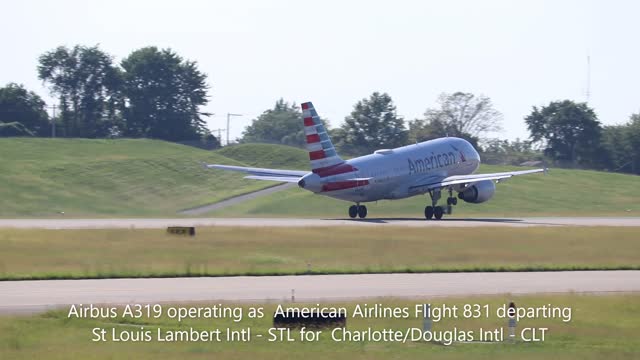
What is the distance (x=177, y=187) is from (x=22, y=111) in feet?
189

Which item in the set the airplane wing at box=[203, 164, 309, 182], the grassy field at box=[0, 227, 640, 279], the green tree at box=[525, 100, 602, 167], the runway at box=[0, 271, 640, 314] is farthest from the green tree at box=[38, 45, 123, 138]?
the runway at box=[0, 271, 640, 314]

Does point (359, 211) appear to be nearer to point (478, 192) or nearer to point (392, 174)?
point (392, 174)

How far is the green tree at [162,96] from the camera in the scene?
168000 mm

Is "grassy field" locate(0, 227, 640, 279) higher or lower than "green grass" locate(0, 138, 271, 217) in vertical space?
lower

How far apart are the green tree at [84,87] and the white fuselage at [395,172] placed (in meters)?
93.5

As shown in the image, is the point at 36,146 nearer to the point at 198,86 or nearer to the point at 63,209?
the point at 63,209

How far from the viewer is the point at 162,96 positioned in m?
172

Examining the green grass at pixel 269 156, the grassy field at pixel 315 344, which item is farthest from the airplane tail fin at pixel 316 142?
the green grass at pixel 269 156

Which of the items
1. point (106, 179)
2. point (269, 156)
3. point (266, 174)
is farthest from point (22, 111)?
point (266, 174)

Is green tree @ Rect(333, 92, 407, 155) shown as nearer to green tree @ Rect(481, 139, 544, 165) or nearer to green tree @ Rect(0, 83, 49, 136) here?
green tree @ Rect(481, 139, 544, 165)

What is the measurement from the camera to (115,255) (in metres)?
45.4

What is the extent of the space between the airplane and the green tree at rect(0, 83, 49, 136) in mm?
82207

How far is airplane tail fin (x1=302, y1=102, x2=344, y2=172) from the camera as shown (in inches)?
2714

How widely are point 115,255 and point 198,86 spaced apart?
133879mm
